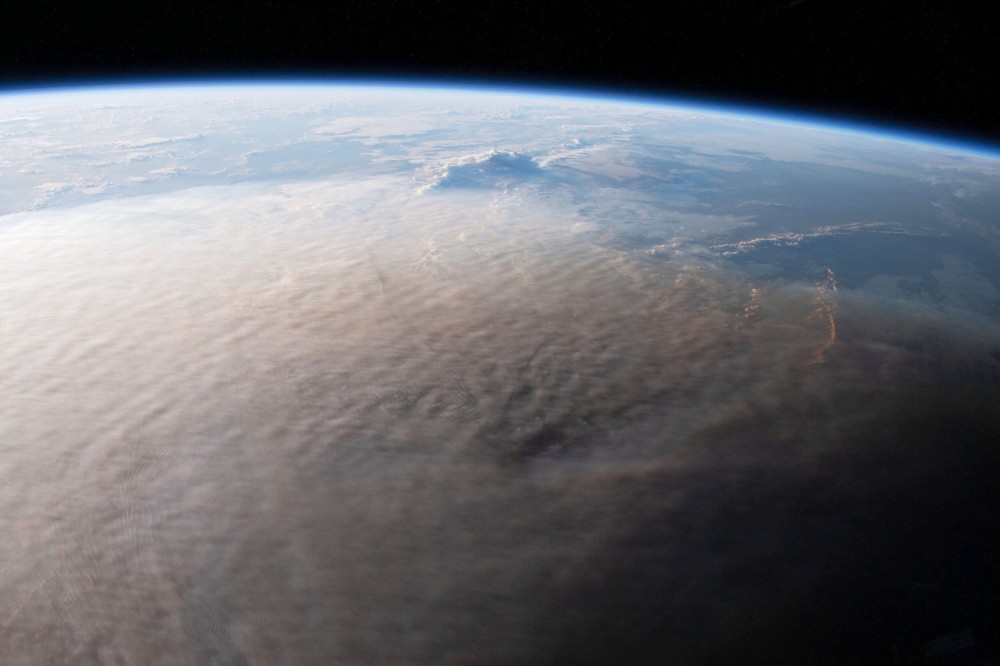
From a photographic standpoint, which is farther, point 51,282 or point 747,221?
point 747,221

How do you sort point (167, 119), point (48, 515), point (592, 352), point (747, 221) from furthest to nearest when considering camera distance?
point (167, 119) → point (747, 221) → point (592, 352) → point (48, 515)

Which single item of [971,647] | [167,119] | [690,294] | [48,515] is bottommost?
[48,515]

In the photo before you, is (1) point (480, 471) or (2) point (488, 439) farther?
(2) point (488, 439)

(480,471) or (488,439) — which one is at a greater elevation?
(488,439)

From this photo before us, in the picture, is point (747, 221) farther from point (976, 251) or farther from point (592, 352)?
point (592, 352)

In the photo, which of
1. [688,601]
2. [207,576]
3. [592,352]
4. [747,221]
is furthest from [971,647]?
[747,221]

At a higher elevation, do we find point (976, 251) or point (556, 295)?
point (976, 251)

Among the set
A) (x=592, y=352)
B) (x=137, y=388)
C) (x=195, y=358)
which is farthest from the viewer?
(x=592, y=352)

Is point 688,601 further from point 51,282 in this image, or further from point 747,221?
point 747,221
